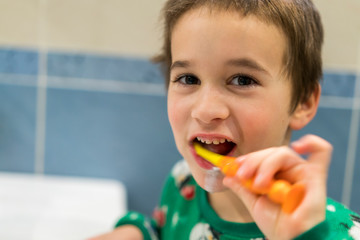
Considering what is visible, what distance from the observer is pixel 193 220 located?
0.72 meters

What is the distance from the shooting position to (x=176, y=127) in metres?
0.62

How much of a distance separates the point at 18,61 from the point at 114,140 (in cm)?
30

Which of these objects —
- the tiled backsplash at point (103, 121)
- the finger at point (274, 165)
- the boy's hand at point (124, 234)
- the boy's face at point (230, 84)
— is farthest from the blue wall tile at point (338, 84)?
the finger at point (274, 165)

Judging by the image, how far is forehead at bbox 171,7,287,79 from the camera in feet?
1.79

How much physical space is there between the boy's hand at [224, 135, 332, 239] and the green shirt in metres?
0.16

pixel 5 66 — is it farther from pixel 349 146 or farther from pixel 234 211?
pixel 349 146

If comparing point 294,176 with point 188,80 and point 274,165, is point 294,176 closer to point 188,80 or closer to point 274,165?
point 274,165

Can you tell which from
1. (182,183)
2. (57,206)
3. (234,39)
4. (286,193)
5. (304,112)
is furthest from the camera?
(57,206)

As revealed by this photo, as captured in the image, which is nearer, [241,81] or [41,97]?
[241,81]

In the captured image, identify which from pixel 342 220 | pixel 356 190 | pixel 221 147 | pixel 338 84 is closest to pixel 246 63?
pixel 221 147

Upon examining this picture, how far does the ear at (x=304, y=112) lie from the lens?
645 mm

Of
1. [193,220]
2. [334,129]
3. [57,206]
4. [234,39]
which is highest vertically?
[234,39]

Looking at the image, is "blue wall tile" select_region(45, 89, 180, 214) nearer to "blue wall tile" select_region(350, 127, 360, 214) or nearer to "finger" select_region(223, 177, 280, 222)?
"blue wall tile" select_region(350, 127, 360, 214)

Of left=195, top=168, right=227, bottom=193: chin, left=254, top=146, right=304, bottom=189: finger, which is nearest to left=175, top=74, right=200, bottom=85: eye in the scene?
left=195, top=168, right=227, bottom=193: chin
